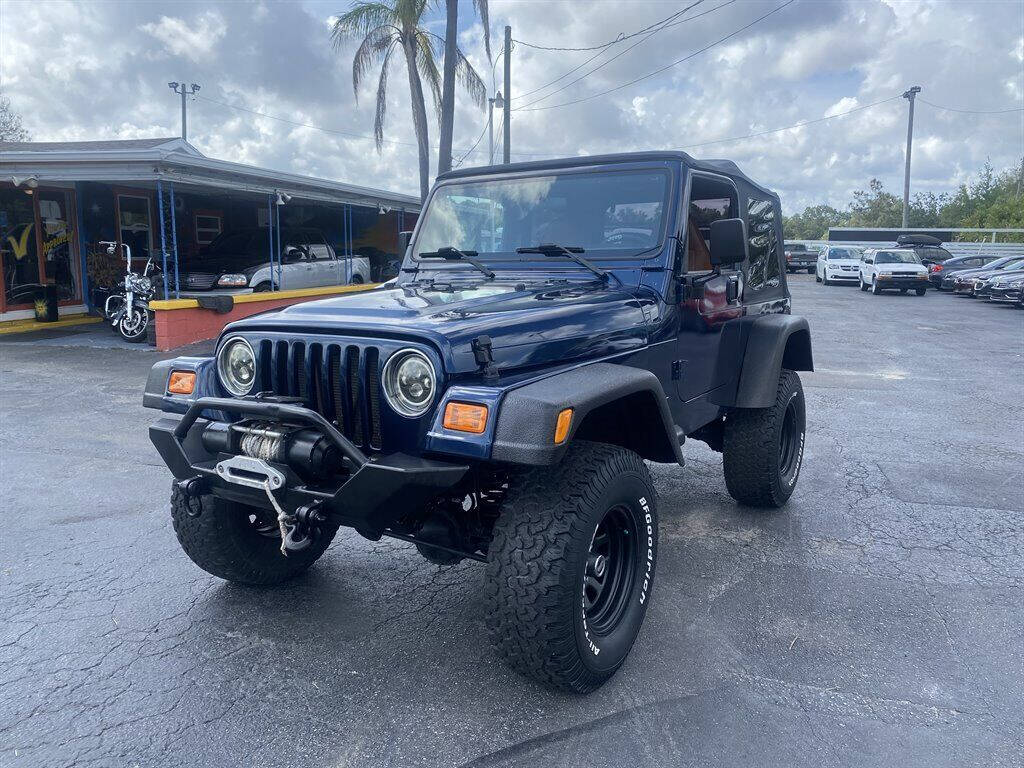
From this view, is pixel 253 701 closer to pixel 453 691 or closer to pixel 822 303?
pixel 453 691

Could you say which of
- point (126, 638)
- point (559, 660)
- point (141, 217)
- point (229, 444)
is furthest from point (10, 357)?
point (559, 660)

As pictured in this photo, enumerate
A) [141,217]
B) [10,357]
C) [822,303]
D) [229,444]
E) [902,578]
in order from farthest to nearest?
[822,303], [141,217], [10,357], [902,578], [229,444]

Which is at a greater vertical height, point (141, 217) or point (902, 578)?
point (141, 217)

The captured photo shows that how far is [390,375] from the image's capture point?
2730 mm

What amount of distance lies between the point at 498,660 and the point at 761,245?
126 inches

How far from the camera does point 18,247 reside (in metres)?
14.0

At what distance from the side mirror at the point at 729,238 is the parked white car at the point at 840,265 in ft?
92.3

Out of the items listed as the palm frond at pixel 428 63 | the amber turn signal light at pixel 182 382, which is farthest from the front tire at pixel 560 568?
the palm frond at pixel 428 63

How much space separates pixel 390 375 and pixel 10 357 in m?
10.4

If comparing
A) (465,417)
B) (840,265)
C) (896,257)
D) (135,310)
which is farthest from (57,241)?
(840,265)

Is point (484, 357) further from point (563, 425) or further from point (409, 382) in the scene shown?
point (563, 425)

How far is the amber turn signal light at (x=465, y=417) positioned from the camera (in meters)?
2.51

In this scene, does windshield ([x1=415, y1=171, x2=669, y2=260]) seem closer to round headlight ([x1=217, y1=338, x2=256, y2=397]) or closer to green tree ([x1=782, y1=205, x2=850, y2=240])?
round headlight ([x1=217, y1=338, x2=256, y2=397])

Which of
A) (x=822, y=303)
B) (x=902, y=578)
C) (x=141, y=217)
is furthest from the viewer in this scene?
(x=822, y=303)
